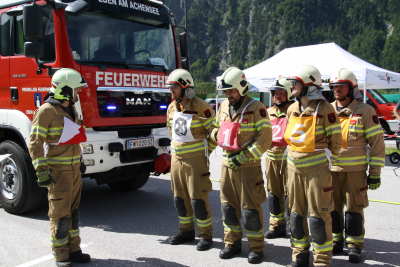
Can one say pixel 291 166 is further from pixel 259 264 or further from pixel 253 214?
pixel 259 264

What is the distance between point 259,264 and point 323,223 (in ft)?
2.73

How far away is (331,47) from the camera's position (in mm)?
12086

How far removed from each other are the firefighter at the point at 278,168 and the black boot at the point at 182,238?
3.06 ft

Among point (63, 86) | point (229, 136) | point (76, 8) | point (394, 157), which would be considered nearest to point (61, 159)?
point (63, 86)

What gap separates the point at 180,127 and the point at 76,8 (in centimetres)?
212

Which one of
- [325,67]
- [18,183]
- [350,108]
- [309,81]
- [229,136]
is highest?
[325,67]

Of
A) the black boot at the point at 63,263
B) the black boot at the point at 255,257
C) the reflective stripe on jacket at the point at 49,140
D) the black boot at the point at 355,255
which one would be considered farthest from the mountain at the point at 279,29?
the black boot at the point at 63,263

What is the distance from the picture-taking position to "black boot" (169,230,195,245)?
14.0ft

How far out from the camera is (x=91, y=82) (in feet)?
15.7

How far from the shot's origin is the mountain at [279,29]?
101500mm

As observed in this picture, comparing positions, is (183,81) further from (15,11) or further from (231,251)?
(15,11)

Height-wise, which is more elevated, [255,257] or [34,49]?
[34,49]

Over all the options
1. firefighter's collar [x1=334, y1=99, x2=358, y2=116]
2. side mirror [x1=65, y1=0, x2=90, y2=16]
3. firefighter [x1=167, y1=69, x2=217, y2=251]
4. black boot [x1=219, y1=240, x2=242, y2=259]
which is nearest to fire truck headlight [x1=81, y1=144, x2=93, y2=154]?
firefighter [x1=167, y1=69, x2=217, y2=251]

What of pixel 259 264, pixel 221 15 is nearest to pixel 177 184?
pixel 259 264
